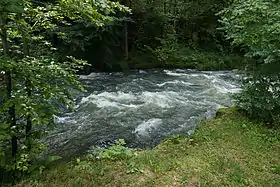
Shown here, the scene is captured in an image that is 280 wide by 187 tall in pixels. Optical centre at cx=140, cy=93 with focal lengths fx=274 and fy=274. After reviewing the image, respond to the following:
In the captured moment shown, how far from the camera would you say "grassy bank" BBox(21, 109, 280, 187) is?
13.3 feet

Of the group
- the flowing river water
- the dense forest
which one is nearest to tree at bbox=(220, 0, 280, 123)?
the dense forest

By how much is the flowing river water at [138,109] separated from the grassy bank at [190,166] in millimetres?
1468

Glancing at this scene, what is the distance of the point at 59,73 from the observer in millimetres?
3762

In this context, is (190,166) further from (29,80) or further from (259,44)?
(259,44)

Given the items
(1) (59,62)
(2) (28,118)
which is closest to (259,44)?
(1) (59,62)

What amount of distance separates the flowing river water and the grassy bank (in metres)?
1.47

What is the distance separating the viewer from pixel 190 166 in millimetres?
4480

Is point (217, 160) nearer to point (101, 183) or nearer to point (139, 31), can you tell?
point (101, 183)

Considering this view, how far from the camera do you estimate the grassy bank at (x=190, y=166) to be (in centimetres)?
405

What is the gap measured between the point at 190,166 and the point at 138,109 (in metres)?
4.64

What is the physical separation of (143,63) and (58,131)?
996 cm

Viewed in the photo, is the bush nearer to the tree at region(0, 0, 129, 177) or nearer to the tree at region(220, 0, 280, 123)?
the tree at region(220, 0, 280, 123)

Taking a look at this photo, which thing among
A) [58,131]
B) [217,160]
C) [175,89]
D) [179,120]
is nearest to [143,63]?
[175,89]

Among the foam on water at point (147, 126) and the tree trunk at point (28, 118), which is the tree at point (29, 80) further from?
the foam on water at point (147, 126)
